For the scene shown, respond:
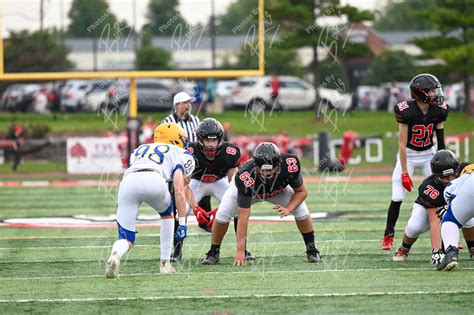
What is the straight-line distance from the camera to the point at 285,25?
1276 inches

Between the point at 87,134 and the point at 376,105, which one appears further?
the point at 376,105

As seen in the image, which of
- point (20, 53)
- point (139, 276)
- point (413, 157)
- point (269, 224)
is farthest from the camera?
point (20, 53)

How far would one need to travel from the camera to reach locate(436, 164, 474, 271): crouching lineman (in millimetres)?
8200

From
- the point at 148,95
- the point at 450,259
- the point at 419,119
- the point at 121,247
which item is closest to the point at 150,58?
the point at 419,119

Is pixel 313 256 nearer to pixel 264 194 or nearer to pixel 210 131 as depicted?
pixel 264 194

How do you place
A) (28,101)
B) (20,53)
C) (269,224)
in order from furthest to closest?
(28,101) → (20,53) → (269,224)

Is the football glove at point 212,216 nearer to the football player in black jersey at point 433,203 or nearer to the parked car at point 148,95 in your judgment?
the football player in black jersey at point 433,203

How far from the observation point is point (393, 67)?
42.9m

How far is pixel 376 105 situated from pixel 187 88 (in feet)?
29.5

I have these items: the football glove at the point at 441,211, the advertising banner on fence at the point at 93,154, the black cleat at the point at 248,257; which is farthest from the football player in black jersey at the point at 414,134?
the advertising banner on fence at the point at 93,154

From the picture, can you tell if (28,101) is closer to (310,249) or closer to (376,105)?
(376,105)

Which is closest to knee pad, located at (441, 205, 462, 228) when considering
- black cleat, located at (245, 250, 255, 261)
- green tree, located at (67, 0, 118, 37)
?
black cleat, located at (245, 250, 255, 261)

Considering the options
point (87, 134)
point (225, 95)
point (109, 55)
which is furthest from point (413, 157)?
point (225, 95)

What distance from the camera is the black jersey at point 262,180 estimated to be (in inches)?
350
